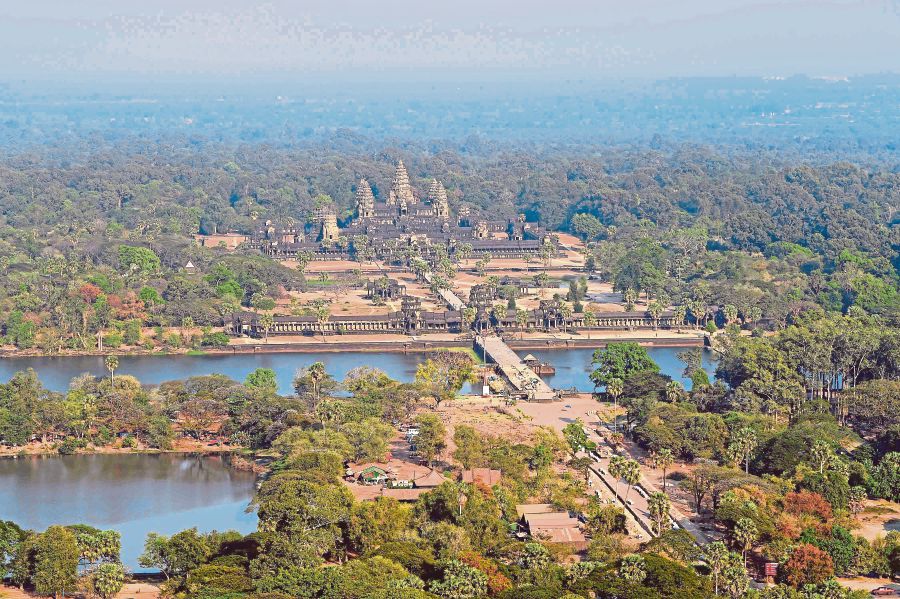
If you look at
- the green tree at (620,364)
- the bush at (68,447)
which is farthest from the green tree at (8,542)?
the green tree at (620,364)

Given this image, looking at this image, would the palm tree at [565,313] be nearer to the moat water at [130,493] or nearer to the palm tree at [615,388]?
the moat water at [130,493]

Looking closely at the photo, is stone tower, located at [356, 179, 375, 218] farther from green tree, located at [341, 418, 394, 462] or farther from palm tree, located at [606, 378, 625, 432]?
green tree, located at [341, 418, 394, 462]

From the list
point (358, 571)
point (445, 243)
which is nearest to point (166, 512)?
point (358, 571)

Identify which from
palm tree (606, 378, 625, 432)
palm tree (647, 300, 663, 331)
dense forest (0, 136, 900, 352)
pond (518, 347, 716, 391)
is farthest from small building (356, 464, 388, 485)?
palm tree (647, 300, 663, 331)

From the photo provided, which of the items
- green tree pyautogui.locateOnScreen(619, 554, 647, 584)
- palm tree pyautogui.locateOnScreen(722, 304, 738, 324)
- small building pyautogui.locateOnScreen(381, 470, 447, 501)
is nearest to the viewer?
green tree pyautogui.locateOnScreen(619, 554, 647, 584)

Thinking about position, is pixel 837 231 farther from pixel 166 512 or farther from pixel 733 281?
pixel 166 512

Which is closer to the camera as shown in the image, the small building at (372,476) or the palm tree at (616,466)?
the palm tree at (616,466)

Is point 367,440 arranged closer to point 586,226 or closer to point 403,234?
point 403,234
